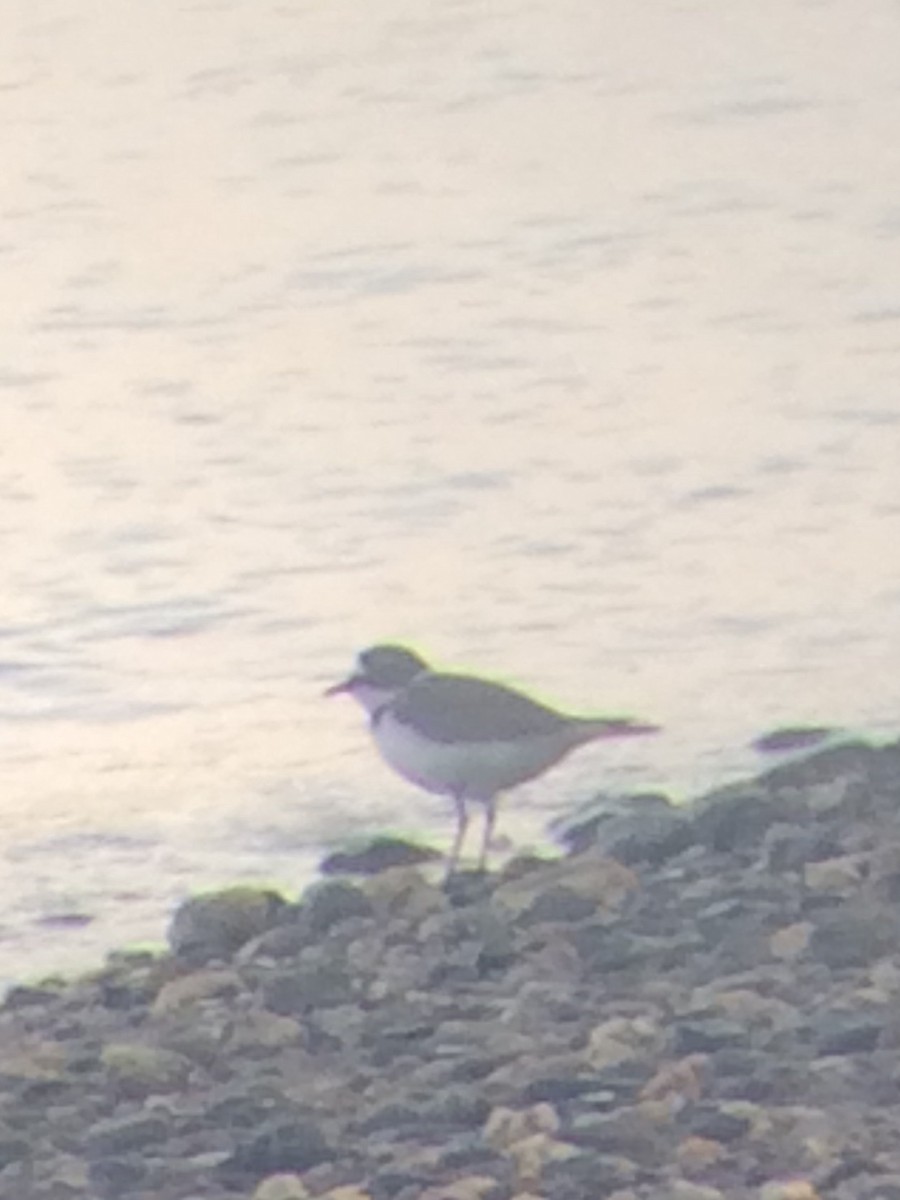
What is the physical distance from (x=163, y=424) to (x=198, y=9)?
31.7ft

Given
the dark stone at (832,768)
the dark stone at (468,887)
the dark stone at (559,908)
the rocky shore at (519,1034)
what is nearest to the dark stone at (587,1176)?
the rocky shore at (519,1034)

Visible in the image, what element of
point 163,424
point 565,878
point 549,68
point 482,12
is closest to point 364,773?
point 565,878

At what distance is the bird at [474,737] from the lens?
801cm

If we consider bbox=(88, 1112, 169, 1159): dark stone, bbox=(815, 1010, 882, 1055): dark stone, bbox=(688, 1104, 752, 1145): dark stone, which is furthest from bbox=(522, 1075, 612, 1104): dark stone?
bbox=(88, 1112, 169, 1159): dark stone

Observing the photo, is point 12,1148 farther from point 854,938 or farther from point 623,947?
point 854,938

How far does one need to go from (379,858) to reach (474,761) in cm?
38

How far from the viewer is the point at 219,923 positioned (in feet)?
24.2

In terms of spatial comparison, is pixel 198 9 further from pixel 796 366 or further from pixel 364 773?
pixel 364 773

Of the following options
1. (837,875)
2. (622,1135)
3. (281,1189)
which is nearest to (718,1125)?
(622,1135)

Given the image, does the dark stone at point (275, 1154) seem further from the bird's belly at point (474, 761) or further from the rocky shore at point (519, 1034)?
the bird's belly at point (474, 761)

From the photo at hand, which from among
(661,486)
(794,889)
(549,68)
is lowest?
(794,889)

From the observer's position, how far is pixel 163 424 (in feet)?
44.7

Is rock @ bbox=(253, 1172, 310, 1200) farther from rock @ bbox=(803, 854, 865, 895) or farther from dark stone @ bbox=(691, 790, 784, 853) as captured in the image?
dark stone @ bbox=(691, 790, 784, 853)

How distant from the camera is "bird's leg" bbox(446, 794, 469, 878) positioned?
25.9 ft
